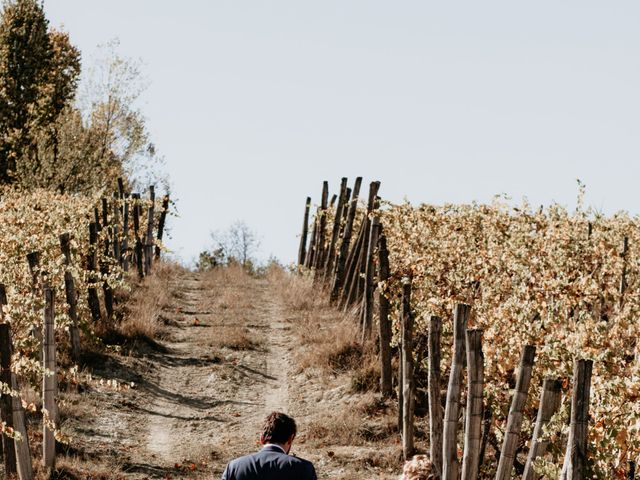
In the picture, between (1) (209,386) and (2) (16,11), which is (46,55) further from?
(1) (209,386)

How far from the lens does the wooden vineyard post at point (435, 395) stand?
1307cm

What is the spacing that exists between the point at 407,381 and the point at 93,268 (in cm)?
985

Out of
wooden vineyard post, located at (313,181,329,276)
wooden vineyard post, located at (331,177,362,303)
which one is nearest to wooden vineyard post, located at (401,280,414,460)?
wooden vineyard post, located at (331,177,362,303)

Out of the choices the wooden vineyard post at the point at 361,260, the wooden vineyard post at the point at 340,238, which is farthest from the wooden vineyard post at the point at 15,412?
the wooden vineyard post at the point at 340,238

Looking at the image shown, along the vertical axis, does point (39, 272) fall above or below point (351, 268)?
below

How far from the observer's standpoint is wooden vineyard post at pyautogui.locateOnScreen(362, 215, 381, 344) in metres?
20.0

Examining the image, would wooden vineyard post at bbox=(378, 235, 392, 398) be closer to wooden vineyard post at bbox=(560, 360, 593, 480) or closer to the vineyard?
the vineyard

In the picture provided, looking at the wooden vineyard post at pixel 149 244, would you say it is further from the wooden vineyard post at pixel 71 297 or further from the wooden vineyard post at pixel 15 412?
the wooden vineyard post at pixel 15 412

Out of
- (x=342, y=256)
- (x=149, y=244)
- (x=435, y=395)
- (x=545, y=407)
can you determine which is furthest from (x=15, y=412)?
(x=149, y=244)

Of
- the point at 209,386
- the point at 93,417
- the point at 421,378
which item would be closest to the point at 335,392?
the point at 421,378

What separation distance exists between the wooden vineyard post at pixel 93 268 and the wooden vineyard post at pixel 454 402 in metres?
10.8

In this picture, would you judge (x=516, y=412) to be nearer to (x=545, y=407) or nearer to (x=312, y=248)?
(x=545, y=407)

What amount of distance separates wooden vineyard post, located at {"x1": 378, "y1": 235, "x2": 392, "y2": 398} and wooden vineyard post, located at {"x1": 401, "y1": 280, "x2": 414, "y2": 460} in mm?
1560

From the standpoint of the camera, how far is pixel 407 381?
15117mm
